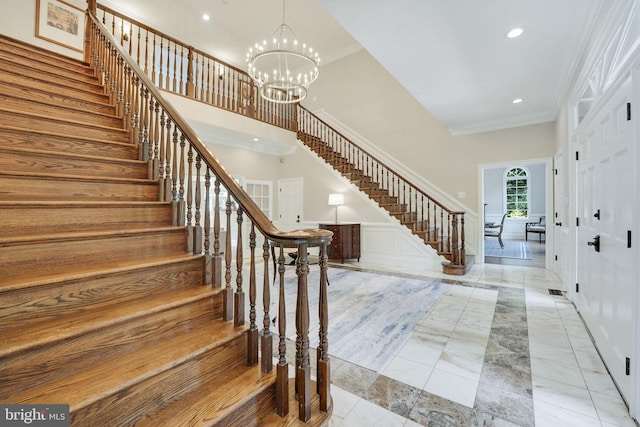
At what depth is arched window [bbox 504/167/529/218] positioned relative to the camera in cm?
1007

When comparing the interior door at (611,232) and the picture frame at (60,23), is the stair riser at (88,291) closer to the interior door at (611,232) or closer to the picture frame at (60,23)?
the interior door at (611,232)

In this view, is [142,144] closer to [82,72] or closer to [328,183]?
[82,72]

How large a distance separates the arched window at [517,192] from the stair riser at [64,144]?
11639 mm

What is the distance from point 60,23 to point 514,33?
699 centimetres

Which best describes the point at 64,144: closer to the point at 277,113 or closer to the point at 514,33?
the point at 514,33

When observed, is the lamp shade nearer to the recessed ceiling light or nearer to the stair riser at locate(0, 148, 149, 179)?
the recessed ceiling light

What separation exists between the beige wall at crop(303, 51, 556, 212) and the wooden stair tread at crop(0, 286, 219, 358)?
567 cm

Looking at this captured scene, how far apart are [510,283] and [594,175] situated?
247 centimetres

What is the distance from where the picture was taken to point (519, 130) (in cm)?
536

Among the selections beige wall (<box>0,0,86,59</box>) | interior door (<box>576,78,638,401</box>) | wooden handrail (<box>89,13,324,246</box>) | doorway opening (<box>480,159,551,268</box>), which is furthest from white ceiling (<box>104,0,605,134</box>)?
doorway opening (<box>480,159,551,268</box>)

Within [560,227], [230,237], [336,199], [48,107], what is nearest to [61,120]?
[48,107]

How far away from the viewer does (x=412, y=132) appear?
21.1 feet

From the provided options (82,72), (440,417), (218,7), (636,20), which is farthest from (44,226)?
(218,7)

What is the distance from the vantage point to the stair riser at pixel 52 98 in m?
2.60
